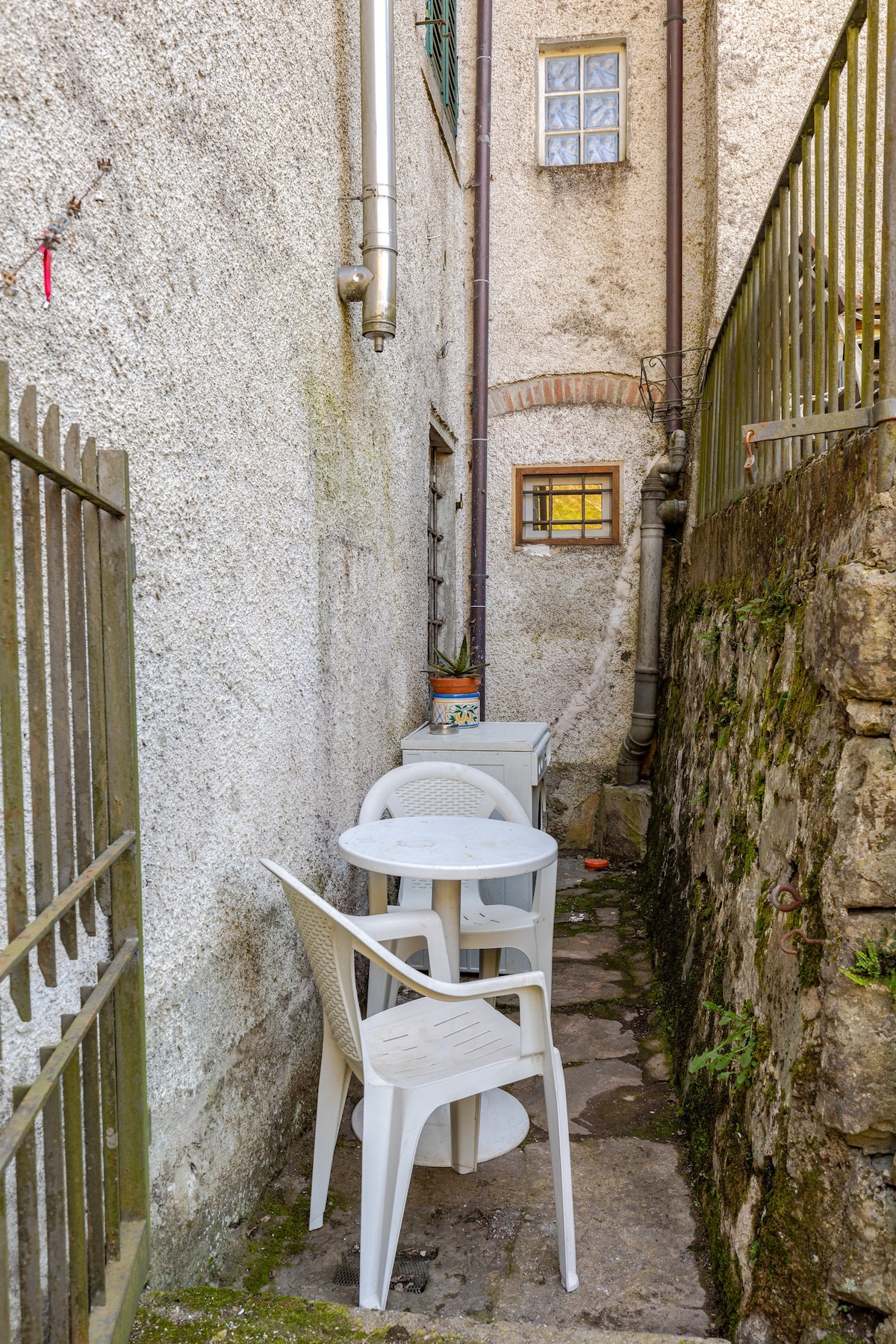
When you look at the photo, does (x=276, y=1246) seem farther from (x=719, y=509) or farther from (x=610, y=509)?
(x=610, y=509)

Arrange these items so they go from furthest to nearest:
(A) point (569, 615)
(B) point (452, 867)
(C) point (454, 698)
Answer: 1. (A) point (569, 615)
2. (C) point (454, 698)
3. (B) point (452, 867)

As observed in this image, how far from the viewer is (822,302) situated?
7.33ft

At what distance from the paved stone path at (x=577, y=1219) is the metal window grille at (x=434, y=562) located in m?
2.51

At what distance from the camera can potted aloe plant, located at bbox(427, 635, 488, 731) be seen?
434 centimetres

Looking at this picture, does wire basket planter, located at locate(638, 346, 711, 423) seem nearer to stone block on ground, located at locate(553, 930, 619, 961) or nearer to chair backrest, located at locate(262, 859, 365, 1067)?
stone block on ground, located at locate(553, 930, 619, 961)

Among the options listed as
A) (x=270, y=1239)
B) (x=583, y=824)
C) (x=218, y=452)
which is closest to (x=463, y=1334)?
(x=270, y=1239)

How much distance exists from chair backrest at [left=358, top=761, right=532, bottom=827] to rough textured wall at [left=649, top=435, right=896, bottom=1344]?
0.87 metres

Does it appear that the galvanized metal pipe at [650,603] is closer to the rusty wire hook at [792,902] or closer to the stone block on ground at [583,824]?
the stone block on ground at [583,824]

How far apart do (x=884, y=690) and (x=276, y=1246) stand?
6.12 ft

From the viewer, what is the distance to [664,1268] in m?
2.21

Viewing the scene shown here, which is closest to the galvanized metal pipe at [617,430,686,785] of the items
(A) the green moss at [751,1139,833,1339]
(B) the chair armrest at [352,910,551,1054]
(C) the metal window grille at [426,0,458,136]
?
(C) the metal window grille at [426,0,458,136]

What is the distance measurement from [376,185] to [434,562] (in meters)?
2.63

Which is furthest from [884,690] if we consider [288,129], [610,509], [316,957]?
[610,509]

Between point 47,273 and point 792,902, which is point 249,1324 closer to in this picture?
point 792,902
